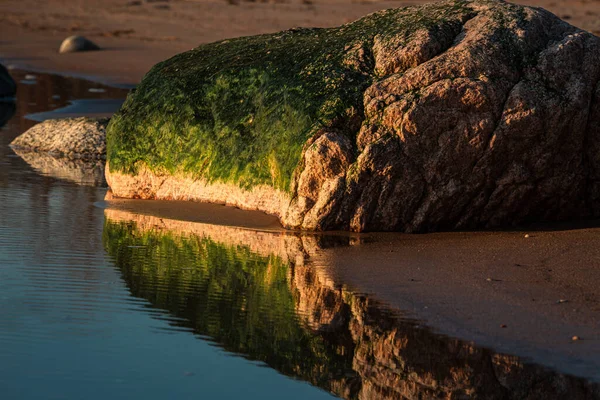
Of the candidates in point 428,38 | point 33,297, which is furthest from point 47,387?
point 428,38

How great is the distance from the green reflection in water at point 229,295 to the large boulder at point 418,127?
83 cm

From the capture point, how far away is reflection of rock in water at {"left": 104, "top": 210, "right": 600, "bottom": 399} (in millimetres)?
4562

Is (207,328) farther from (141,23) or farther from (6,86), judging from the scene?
(141,23)

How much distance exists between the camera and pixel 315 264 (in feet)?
21.9

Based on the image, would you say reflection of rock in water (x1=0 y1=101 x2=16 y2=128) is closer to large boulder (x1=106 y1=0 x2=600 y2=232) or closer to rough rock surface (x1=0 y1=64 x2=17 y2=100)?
rough rock surface (x1=0 y1=64 x2=17 y2=100)

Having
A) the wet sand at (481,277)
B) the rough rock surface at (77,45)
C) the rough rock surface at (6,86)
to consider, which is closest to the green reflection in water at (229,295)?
the wet sand at (481,277)

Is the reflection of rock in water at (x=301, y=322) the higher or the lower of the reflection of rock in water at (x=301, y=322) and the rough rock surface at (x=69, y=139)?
the lower

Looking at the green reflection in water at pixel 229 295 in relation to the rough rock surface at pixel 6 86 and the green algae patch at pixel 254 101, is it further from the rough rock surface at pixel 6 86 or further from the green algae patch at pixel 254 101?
the rough rock surface at pixel 6 86

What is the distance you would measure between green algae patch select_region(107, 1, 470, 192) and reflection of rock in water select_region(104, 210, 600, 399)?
784mm

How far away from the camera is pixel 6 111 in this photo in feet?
55.5

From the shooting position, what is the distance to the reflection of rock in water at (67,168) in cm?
1046

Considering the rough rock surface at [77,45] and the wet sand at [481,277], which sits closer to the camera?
the wet sand at [481,277]

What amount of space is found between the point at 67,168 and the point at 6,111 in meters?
6.26

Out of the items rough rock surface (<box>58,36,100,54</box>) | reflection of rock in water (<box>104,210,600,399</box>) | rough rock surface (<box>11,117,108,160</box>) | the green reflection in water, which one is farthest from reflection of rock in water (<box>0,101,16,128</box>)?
reflection of rock in water (<box>104,210,600,399</box>)
